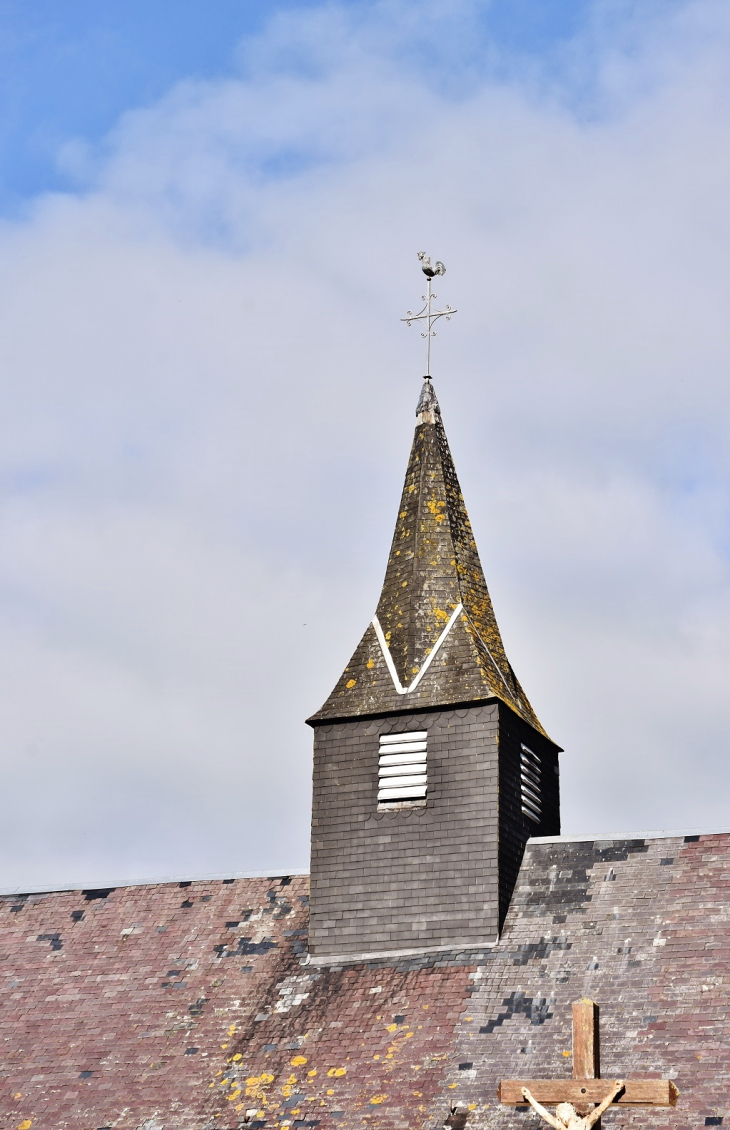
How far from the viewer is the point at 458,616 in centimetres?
2898

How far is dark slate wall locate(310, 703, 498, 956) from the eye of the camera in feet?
85.9

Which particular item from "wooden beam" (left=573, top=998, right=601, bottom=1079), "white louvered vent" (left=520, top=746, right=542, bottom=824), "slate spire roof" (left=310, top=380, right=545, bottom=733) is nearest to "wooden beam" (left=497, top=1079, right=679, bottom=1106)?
"wooden beam" (left=573, top=998, right=601, bottom=1079)

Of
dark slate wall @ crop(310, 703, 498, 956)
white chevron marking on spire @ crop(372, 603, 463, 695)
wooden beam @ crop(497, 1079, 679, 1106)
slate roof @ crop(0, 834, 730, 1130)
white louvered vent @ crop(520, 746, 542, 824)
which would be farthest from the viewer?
white chevron marking on spire @ crop(372, 603, 463, 695)

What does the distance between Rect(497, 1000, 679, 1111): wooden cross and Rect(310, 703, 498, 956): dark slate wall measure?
10.0 m

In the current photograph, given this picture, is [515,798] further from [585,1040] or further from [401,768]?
[585,1040]

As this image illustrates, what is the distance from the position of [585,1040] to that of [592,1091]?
0.53 meters

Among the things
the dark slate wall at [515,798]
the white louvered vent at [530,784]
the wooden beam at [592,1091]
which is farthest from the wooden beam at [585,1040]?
the white louvered vent at [530,784]

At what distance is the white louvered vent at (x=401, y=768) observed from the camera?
1072 inches

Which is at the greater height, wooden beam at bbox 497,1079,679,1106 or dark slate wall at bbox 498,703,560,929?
dark slate wall at bbox 498,703,560,929

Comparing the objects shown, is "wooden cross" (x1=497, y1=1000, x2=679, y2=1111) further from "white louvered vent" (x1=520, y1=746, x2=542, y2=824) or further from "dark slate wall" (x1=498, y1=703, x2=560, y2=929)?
"white louvered vent" (x1=520, y1=746, x2=542, y2=824)

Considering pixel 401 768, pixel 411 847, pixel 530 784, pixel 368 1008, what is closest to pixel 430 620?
pixel 401 768

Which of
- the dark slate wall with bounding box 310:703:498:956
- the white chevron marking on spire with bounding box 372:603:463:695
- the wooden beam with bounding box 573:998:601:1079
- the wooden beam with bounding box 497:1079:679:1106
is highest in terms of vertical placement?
the white chevron marking on spire with bounding box 372:603:463:695

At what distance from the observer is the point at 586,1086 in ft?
50.2

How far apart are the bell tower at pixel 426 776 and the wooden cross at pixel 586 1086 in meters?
10.0
